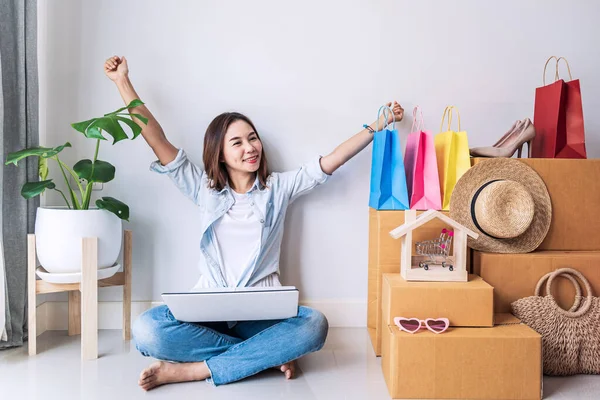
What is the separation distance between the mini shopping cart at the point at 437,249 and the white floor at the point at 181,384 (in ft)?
1.42

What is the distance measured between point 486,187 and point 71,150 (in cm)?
174

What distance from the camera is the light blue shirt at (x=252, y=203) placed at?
2189mm

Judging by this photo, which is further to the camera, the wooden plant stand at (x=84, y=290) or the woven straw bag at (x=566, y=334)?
the wooden plant stand at (x=84, y=290)

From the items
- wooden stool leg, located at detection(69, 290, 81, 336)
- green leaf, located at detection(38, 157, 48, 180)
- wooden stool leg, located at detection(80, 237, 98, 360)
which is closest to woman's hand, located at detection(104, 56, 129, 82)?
green leaf, located at detection(38, 157, 48, 180)

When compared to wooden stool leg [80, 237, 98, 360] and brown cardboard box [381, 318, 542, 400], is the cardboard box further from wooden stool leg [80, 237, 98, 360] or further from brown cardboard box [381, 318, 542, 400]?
wooden stool leg [80, 237, 98, 360]

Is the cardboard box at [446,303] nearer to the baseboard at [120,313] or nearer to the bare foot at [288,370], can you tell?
the bare foot at [288,370]

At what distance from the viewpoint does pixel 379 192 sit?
2129 millimetres

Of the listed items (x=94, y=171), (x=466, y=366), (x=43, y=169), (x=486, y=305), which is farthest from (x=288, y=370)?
(x=43, y=169)

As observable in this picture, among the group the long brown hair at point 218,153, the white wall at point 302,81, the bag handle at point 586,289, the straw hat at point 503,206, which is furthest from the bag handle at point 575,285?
the long brown hair at point 218,153

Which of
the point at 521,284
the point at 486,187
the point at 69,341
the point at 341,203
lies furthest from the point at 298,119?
the point at 69,341

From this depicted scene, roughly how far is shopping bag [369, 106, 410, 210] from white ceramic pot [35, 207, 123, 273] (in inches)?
41.7

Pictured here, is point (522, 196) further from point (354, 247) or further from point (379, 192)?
point (354, 247)

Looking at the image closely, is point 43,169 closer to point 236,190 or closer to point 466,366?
point 236,190

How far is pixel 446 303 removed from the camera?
1.76 meters
